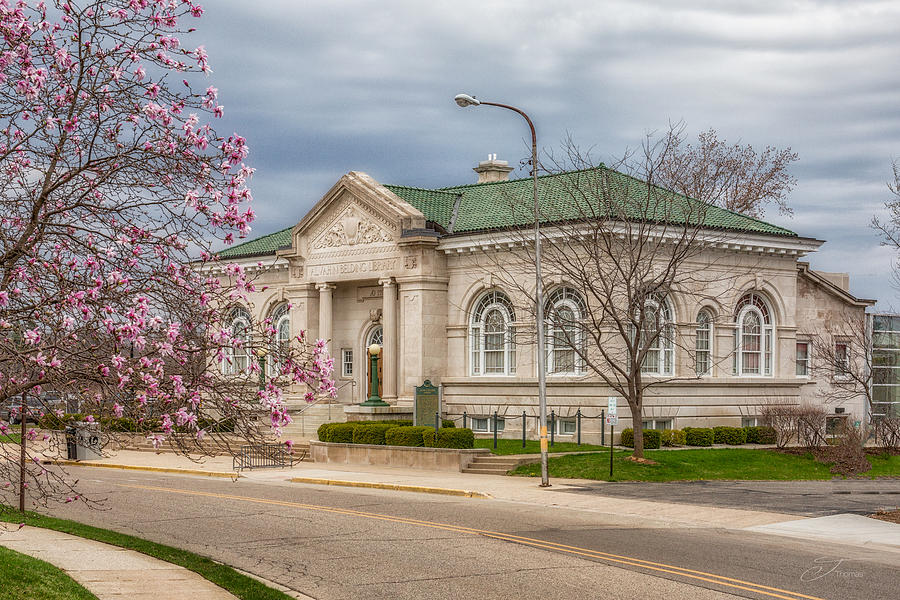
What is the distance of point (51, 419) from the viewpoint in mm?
10016

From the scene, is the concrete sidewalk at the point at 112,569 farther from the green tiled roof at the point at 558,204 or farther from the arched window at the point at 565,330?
the arched window at the point at 565,330

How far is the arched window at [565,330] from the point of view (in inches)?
1426

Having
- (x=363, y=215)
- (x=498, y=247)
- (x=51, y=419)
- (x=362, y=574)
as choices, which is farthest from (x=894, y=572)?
(x=363, y=215)

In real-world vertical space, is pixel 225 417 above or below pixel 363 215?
below

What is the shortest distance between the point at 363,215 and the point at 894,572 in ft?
99.3

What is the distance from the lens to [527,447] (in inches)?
1357

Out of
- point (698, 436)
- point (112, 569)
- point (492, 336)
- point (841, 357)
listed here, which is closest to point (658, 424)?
point (698, 436)

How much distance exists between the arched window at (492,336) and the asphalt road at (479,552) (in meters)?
15.2

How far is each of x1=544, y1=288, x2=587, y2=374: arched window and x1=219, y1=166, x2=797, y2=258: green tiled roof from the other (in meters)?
2.77

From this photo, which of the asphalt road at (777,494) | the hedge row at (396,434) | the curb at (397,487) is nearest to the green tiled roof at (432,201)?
the hedge row at (396,434)

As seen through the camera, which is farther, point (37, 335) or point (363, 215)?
point (363, 215)

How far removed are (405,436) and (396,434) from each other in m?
0.41

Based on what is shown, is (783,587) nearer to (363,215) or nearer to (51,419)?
(51,419)

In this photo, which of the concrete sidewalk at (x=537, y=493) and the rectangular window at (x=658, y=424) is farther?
the rectangular window at (x=658, y=424)
